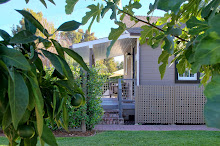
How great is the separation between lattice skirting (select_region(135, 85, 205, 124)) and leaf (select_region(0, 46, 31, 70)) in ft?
28.0

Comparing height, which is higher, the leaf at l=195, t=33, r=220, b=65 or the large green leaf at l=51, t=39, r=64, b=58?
the large green leaf at l=51, t=39, r=64, b=58

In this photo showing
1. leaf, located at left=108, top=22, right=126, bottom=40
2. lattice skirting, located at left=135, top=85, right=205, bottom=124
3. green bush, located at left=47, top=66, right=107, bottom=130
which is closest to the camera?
leaf, located at left=108, top=22, right=126, bottom=40

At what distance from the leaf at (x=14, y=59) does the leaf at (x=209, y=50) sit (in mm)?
490

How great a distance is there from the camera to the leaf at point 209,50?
0.34 metres

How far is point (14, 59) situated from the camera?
631 millimetres

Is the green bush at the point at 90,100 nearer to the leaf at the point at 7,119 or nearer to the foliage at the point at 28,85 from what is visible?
the foliage at the point at 28,85

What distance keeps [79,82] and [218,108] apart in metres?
7.06

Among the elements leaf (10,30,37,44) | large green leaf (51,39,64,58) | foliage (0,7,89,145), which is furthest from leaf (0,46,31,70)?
large green leaf (51,39,64,58)

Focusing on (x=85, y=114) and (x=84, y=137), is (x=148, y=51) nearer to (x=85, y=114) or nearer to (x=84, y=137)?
(x=85, y=114)

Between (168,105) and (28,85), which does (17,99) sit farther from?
(168,105)

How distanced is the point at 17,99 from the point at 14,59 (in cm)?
13

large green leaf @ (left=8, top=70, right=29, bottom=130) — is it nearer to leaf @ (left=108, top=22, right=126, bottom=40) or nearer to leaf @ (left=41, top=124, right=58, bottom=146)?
leaf @ (left=41, top=124, right=58, bottom=146)

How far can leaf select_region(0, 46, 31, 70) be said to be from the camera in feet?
2.05

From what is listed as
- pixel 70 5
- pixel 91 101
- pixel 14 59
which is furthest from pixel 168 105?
pixel 14 59
